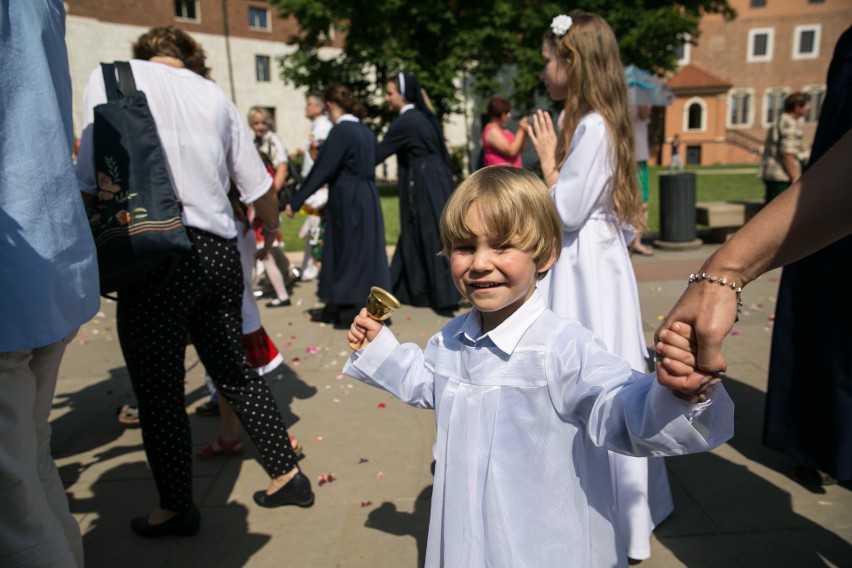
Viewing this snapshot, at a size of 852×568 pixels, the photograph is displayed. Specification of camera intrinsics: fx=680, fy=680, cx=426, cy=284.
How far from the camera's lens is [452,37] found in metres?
27.1

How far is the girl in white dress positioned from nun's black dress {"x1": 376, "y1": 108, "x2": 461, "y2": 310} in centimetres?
368

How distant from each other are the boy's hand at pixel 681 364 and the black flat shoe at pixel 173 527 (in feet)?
7.90

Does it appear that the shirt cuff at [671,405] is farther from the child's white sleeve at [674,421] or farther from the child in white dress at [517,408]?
the child in white dress at [517,408]

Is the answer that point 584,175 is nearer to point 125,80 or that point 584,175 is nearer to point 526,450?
point 526,450

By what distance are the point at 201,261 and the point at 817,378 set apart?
2.80 metres

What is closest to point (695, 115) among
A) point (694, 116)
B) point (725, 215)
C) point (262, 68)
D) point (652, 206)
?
point (694, 116)

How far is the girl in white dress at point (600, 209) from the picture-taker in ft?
8.76

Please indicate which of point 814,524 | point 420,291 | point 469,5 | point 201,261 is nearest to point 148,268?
point 201,261

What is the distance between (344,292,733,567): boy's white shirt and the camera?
5.61 feet

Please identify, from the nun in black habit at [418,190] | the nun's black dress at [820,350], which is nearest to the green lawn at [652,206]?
the nun in black habit at [418,190]

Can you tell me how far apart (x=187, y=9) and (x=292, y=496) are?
40.7 meters

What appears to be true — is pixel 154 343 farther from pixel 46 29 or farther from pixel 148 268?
pixel 46 29

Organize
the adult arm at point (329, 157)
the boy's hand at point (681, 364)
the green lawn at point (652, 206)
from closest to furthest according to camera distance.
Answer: the boy's hand at point (681, 364), the adult arm at point (329, 157), the green lawn at point (652, 206)

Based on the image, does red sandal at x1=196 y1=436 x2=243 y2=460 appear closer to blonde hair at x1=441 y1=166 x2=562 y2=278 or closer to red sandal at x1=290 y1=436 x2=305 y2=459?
red sandal at x1=290 y1=436 x2=305 y2=459
